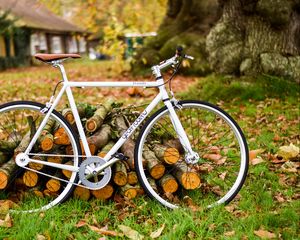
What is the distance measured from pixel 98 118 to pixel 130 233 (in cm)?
127

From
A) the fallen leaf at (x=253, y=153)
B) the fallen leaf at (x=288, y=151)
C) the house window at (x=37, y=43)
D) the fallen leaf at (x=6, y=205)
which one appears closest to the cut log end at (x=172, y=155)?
the fallen leaf at (x=6, y=205)

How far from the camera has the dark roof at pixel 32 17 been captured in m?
29.6

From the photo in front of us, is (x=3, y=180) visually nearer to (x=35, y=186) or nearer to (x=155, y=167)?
(x=35, y=186)

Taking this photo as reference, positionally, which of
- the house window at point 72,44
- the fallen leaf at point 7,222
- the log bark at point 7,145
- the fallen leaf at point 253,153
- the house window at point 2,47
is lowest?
the house window at point 72,44

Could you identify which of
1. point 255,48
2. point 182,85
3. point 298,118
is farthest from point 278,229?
point 182,85

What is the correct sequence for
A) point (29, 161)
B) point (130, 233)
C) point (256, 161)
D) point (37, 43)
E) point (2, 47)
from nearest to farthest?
point (130, 233) < point (29, 161) < point (256, 161) < point (2, 47) < point (37, 43)

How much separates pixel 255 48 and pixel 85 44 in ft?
132

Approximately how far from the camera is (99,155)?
4195 millimetres

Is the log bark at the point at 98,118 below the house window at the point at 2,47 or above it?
above

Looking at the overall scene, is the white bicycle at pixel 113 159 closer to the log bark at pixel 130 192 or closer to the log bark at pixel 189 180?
the log bark at pixel 189 180

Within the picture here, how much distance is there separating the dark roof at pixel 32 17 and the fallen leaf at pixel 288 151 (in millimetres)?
24723

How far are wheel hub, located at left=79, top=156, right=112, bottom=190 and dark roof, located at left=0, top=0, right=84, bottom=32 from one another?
2542 centimetres

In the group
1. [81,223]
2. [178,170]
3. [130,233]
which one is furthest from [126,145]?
[130,233]

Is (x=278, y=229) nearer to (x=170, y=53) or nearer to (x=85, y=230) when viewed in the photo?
(x=85, y=230)
